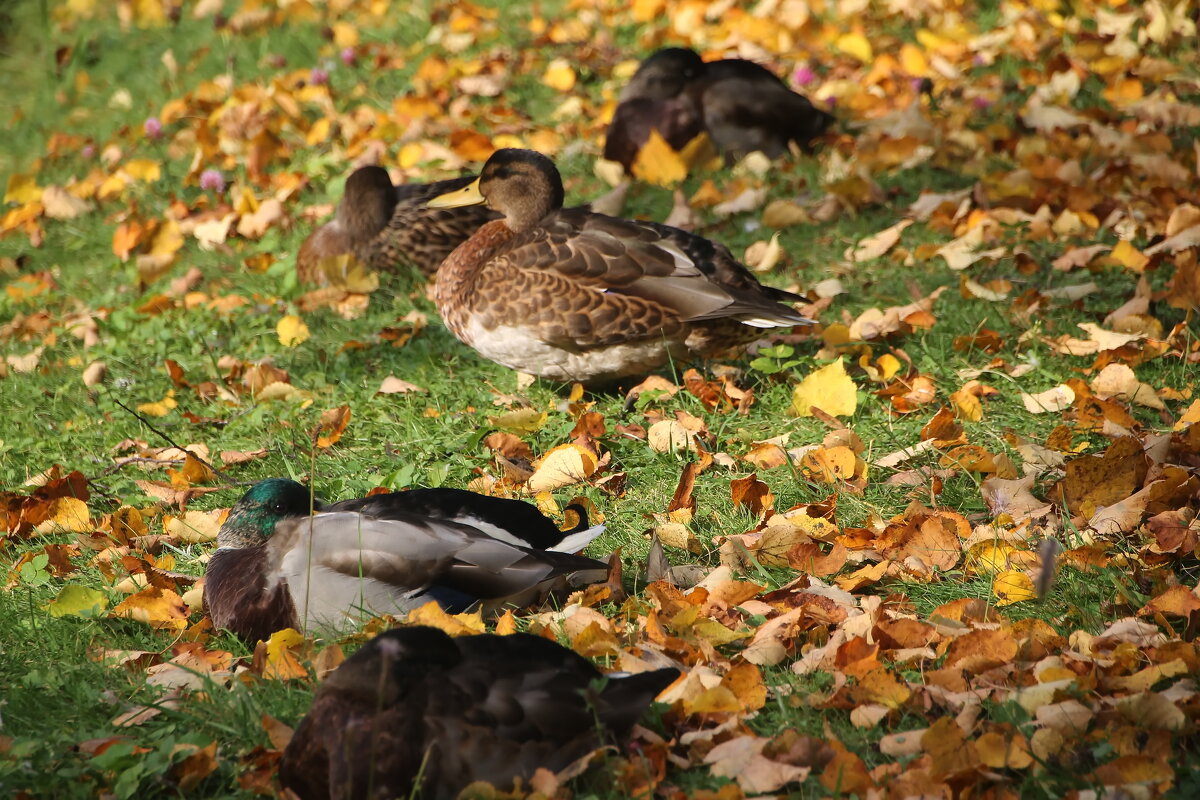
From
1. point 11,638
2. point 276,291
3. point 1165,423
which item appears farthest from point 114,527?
point 1165,423

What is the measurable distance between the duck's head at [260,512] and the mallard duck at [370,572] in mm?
191

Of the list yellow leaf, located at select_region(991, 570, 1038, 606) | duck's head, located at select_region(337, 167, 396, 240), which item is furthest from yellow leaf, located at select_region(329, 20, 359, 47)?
yellow leaf, located at select_region(991, 570, 1038, 606)

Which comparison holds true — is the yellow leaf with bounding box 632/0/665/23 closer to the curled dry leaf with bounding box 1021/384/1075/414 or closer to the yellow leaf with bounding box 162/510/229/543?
the curled dry leaf with bounding box 1021/384/1075/414

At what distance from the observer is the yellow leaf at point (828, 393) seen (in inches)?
152

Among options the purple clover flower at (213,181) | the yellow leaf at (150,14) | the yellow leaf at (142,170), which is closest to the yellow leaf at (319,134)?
the purple clover flower at (213,181)

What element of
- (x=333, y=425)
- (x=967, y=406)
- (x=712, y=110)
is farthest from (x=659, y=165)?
(x=967, y=406)

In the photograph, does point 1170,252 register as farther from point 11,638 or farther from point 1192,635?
point 11,638

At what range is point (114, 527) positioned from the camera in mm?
3625

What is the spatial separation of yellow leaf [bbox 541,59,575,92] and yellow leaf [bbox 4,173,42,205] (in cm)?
297

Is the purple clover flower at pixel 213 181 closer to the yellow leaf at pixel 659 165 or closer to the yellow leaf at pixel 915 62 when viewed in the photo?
the yellow leaf at pixel 659 165

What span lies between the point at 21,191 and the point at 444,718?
19.2 ft

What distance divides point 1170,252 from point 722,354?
1.69m

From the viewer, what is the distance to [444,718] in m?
2.20

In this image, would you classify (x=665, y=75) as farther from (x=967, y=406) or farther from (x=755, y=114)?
(x=967, y=406)
